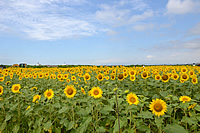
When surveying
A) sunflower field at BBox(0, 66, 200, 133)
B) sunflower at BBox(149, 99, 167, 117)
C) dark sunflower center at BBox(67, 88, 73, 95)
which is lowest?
sunflower field at BBox(0, 66, 200, 133)

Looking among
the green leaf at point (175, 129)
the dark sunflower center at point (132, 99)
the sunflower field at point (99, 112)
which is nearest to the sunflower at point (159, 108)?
the sunflower field at point (99, 112)

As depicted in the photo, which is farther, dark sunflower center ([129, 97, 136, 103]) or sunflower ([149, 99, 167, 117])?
dark sunflower center ([129, 97, 136, 103])

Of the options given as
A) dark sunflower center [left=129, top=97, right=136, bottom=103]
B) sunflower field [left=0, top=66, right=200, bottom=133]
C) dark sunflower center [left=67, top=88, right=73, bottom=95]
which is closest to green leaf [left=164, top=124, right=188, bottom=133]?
sunflower field [left=0, top=66, right=200, bottom=133]

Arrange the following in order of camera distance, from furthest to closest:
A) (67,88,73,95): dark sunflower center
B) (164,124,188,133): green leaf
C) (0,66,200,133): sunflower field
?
(67,88,73,95): dark sunflower center, (0,66,200,133): sunflower field, (164,124,188,133): green leaf

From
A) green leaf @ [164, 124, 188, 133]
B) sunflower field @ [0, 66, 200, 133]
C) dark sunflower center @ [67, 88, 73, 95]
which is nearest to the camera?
green leaf @ [164, 124, 188, 133]

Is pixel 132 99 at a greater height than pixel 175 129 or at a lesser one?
→ greater

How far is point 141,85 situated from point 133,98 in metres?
2.65

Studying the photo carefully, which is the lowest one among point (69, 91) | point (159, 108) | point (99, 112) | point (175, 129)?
point (99, 112)

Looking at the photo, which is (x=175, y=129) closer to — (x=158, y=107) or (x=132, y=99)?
(x=158, y=107)

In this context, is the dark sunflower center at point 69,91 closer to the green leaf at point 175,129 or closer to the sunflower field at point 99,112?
the sunflower field at point 99,112

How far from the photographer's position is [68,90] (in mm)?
3172

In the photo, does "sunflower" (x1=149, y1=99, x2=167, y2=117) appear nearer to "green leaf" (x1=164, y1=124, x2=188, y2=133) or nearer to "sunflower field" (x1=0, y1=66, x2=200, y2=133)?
"sunflower field" (x1=0, y1=66, x2=200, y2=133)

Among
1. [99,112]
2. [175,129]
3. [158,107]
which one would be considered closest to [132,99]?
[158,107]

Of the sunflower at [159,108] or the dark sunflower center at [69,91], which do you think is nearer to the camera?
the sunflower at [159,108]
